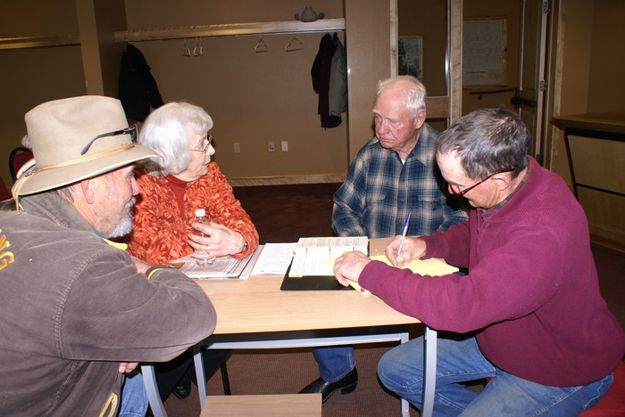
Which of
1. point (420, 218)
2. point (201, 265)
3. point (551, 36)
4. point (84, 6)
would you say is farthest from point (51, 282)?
point (84, 6)

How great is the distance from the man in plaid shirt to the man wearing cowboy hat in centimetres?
124

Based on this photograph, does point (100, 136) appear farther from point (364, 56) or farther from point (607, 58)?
point (607, 58)

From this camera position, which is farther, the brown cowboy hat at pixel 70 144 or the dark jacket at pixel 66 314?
the brown cowboy hat at pixel 70 144

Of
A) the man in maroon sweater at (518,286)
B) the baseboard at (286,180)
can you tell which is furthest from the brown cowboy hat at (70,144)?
the baseboard at (286,180)

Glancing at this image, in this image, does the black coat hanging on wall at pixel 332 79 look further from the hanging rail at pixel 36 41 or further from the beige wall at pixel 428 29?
the hanging rail at pixel 36 41

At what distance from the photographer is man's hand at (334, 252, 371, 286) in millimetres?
1451

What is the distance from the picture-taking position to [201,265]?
1.73 metres

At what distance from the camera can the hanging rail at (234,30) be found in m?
5.96

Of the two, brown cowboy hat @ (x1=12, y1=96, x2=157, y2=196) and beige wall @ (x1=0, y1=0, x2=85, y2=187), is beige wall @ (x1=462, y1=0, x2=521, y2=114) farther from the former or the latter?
brown cowboy hat @ (x1=12, y1=96, x2=157, y2=196)

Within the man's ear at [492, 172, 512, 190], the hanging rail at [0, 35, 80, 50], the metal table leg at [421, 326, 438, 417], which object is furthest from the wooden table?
the hanging rail at [0, 35, 80, 50]

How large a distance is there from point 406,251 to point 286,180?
5484 millimetres

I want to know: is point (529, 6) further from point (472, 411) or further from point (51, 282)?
point (51, 282)

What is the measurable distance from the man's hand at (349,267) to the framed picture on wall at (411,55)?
6212mm

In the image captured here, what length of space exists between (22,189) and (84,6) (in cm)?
562
